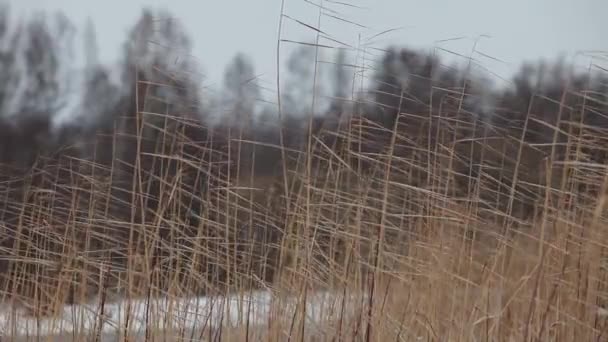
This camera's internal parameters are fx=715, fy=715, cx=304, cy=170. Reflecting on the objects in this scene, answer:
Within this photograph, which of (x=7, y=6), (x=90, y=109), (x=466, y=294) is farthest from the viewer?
(x=7, y=6)

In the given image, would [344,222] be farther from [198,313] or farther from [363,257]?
[198,313]

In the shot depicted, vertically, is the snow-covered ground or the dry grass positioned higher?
the dry grass

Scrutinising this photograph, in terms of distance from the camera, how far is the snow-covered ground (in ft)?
6.43

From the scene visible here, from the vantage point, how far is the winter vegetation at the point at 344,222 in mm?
1920

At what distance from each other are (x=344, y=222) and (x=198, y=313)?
484mm

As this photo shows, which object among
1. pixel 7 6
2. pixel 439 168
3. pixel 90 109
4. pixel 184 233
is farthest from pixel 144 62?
pixel 7 6

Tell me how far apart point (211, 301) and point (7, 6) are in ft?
21.6

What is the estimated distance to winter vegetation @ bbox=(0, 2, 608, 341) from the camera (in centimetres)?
192

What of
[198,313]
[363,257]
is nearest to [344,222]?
[363,257]

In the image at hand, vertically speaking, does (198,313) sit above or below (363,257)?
below

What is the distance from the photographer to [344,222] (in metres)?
2.05

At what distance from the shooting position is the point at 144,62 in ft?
6.85

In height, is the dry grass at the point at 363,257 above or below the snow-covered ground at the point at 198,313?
above

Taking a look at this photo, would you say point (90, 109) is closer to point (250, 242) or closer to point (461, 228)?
point (250, 242)
